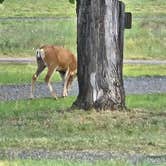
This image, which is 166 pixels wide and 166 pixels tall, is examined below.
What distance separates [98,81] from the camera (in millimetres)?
16797

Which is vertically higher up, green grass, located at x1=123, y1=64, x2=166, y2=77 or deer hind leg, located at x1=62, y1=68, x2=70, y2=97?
deer hind leg, located at x1=62, y1=68, x2=70, y2=97

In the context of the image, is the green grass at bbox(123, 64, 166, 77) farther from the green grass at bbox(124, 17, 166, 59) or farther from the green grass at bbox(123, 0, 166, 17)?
the green grass at bbox(123, 0, 166, 17)

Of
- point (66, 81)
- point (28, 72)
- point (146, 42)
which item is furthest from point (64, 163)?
point (146, 42)

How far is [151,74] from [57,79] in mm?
3489

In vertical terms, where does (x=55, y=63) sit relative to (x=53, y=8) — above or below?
above

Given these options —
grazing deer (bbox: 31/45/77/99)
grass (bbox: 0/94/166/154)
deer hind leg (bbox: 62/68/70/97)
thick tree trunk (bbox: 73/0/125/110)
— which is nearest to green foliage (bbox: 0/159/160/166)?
grass (bbox: 0/94/166/154)

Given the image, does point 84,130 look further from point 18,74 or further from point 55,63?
point 18,74

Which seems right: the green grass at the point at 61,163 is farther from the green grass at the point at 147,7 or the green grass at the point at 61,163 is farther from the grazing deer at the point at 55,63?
the green grass at the point at 147,7

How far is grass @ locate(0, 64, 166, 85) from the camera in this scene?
89.4 feet

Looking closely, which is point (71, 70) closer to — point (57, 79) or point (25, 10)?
point (57, 79)

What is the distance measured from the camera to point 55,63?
874 inches

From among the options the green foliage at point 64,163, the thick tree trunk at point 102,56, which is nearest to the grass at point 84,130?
the thick tree trunk at point 102,56

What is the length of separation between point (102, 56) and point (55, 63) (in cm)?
555

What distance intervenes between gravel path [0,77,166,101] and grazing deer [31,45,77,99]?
677mm
